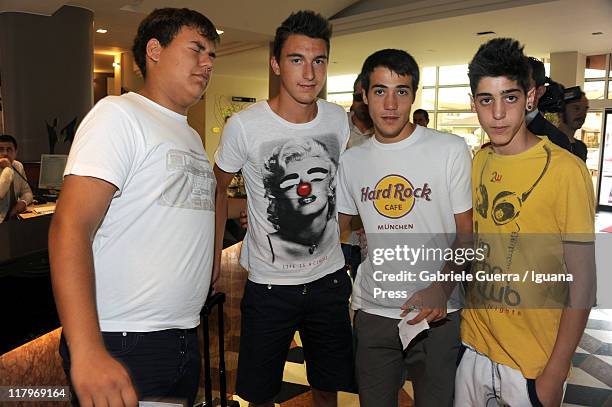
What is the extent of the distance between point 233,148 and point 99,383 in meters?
1.10

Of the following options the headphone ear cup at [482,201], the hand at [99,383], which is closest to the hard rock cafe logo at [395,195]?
the headphone ear cup at [482,201]

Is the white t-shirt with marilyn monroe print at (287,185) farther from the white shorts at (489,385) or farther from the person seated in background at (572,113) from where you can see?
the person seated in background at (572,113)

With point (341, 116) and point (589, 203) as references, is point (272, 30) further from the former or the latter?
point (589, 203)

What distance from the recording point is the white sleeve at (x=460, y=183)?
166 centimetres

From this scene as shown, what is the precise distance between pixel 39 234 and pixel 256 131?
116 centimetres

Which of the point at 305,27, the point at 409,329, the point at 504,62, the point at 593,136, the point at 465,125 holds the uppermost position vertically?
the point at 465,125

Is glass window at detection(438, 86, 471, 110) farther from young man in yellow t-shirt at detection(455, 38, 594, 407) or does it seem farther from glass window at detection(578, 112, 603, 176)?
young man in yellow t-shirt at detection(455, 38, 594, 407)

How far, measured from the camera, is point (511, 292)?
4.88 ft

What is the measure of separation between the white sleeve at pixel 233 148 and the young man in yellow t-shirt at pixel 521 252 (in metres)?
0.81

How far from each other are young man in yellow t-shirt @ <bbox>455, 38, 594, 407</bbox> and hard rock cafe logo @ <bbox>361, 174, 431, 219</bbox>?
20 cm

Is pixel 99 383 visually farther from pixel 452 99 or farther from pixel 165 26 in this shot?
pixel 452 99

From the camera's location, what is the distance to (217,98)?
17.0 metres

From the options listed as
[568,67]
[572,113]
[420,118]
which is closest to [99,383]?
[572,113]

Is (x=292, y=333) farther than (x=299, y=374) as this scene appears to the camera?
No
